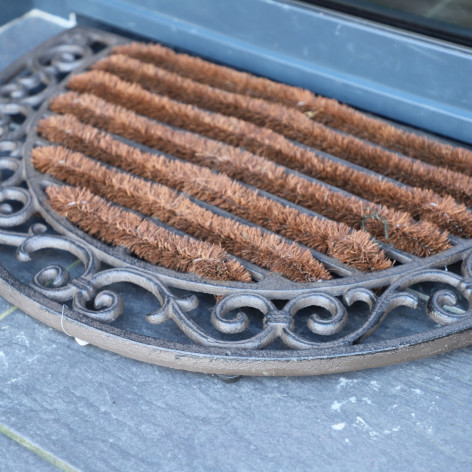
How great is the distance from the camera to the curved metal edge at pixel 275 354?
1041 mm

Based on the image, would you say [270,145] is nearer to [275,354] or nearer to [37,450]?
[275,354]

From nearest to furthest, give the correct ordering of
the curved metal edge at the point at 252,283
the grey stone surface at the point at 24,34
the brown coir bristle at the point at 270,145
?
the curved metal edge at the point at 252,283, the brown coir bristle at the point at 270,145, the grey stone surface at the point at 24,34

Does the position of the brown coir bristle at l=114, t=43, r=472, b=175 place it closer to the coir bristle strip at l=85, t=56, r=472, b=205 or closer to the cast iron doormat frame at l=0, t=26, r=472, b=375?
the coir bristle strip at l=85, t=56, r=472, b=205

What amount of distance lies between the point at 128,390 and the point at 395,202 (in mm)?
614

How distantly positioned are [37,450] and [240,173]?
658mm

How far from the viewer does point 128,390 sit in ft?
3.51

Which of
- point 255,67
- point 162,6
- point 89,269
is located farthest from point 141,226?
point 162,6

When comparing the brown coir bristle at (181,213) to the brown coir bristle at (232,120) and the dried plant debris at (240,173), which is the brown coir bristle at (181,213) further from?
the brown coir bristle at (232,120)

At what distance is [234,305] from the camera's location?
1133 mm

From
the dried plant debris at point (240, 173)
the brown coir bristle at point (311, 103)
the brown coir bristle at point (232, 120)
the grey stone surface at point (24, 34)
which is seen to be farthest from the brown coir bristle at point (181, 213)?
the grey stone surface at point (24, 34)

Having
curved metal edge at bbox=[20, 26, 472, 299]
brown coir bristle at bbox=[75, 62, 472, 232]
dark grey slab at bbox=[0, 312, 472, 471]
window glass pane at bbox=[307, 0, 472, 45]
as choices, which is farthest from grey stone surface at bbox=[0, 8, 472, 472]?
window glass pane at bbox=[307, 0, 472, 45]

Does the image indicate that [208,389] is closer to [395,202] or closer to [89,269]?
[89,269]

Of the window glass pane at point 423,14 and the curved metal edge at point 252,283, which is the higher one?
the window glass pane at point 423,14

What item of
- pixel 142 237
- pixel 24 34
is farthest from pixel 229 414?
pixel 24 34
